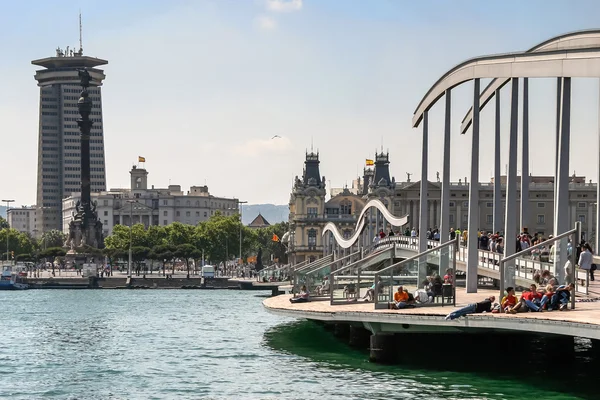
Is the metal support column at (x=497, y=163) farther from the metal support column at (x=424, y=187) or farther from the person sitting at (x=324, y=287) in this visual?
the person sitting at (x=324, y=287)

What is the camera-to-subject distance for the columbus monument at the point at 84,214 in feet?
568

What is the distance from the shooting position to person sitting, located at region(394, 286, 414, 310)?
40.2 meters

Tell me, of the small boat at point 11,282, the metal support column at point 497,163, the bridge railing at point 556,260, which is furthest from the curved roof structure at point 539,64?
the small boat at point 11,282

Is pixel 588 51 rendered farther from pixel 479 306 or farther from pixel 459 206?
pixel 459 206

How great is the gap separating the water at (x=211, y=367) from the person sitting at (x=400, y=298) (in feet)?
6.79

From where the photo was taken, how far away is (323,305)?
1975 inches

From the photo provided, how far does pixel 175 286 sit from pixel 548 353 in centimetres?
11058

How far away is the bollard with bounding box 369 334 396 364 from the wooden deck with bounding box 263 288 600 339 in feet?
2.41

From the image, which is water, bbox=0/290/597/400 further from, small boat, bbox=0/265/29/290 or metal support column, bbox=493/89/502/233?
small boat, bbox=0/265/29/290

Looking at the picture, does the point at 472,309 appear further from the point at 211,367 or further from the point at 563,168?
the point at 211,367

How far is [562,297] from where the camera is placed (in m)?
34.2

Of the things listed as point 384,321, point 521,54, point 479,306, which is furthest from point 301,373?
point 521,54

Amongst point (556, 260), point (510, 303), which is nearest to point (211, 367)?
point (510, 303)

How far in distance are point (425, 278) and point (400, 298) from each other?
1051 mm
